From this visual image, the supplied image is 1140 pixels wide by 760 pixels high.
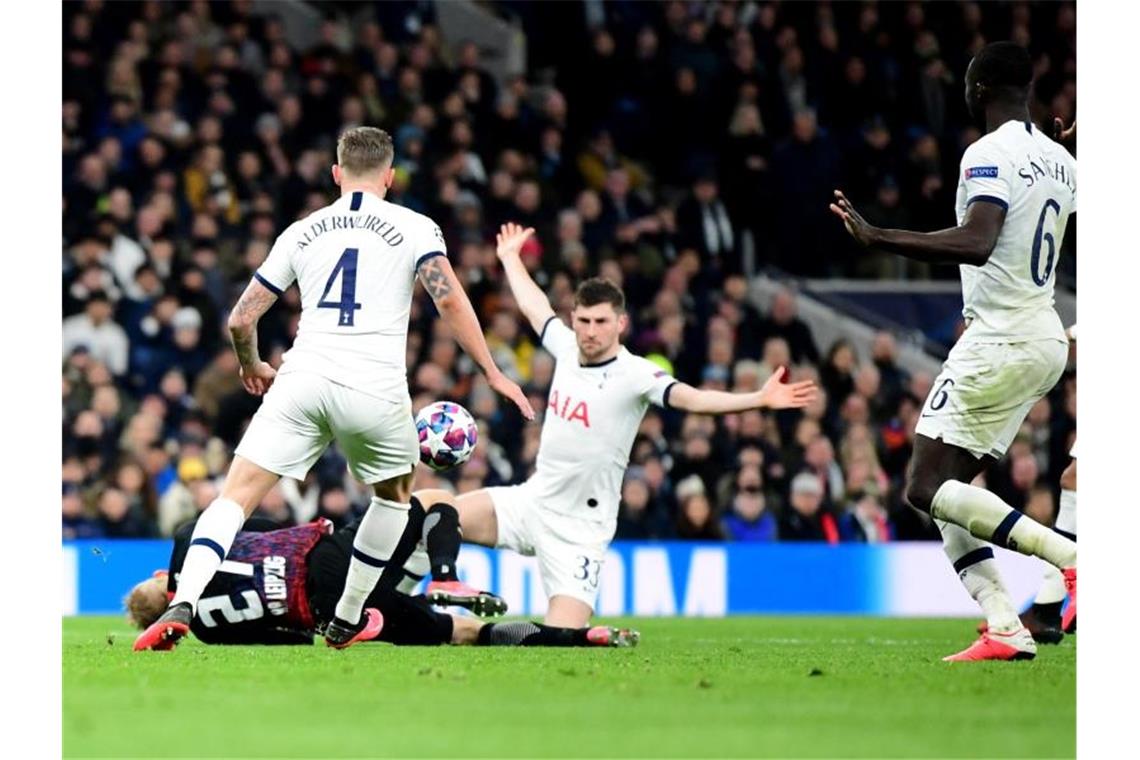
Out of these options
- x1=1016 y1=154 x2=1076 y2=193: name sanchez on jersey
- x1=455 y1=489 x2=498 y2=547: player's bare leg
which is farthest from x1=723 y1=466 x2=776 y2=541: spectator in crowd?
x1=1016 y1=154 x2=1076 y2=193: name sanchez on jersey

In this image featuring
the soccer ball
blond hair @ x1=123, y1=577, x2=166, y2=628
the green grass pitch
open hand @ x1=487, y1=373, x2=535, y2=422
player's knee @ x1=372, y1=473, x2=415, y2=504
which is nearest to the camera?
the green grass pitch

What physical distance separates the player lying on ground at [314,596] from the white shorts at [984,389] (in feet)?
6.20

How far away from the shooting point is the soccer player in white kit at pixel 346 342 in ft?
24.3

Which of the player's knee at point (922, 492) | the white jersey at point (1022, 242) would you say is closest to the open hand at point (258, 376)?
the player's knee at point (922, 492)

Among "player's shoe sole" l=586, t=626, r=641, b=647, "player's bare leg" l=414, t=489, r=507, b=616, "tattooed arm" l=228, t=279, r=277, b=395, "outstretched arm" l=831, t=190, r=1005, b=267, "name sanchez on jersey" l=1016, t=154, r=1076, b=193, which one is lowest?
"player's shoe sole" l=586, t=626, r=641, b=647

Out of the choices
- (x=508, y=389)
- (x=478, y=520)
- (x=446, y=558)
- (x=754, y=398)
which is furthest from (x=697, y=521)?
(x=508, y=389)

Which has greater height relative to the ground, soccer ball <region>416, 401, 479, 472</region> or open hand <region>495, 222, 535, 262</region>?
open hand <region>495, 222, 535, 262</region>

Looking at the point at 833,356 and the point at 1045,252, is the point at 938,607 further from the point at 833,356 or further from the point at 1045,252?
the point at 1045,252

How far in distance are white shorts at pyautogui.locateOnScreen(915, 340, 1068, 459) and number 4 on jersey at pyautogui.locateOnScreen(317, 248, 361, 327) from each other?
2.24 metres

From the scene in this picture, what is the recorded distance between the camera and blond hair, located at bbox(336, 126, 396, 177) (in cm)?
757

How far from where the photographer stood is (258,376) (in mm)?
7871

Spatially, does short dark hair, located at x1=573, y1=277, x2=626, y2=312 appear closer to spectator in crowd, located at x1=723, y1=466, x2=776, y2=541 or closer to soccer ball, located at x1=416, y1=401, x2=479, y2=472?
soccer ball, located at x1=416, y1=401, x2=479, y2=472

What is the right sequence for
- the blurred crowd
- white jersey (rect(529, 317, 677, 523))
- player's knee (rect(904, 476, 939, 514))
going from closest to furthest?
player's knee (rect(904, 476, 939, 514))
white jersey (rect(529, 317, 677, 523))
the blurred crowd
